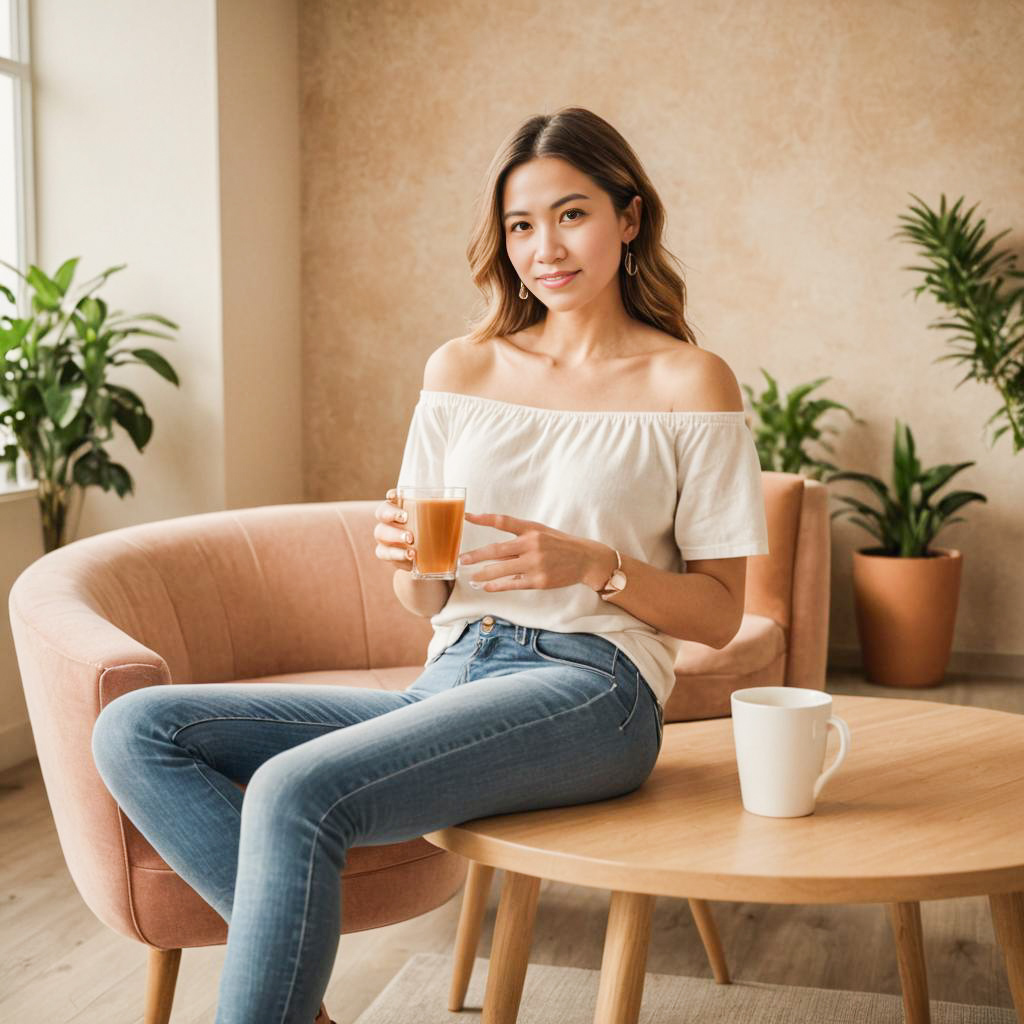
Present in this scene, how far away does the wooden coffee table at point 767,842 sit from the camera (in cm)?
111

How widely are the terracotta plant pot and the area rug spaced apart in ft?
8.76

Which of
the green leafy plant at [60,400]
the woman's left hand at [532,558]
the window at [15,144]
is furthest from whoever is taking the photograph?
the window at [15,144]

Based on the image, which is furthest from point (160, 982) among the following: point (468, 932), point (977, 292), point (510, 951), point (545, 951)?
point (977, 292)

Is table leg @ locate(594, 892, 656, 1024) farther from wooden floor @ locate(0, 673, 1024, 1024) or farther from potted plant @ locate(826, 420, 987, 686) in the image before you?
potted plant @ locate(826, 420, 987, 686)

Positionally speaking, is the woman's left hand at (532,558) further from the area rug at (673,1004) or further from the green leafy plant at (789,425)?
the green leafy plant at (789,425)

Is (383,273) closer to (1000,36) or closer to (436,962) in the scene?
(1000,36)

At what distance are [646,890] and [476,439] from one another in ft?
2.31

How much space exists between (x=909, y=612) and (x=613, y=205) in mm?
3340

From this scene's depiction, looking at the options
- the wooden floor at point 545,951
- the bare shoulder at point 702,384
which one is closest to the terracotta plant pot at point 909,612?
the wooden floor at point 545,951

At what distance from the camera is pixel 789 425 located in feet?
15.4

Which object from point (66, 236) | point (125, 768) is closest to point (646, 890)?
point (125, 768)

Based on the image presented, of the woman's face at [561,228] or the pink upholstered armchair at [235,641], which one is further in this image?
the pink upholstered armchair at [235,641]

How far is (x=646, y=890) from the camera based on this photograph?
3.70 ft

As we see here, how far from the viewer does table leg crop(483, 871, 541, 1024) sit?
1.45 meters
